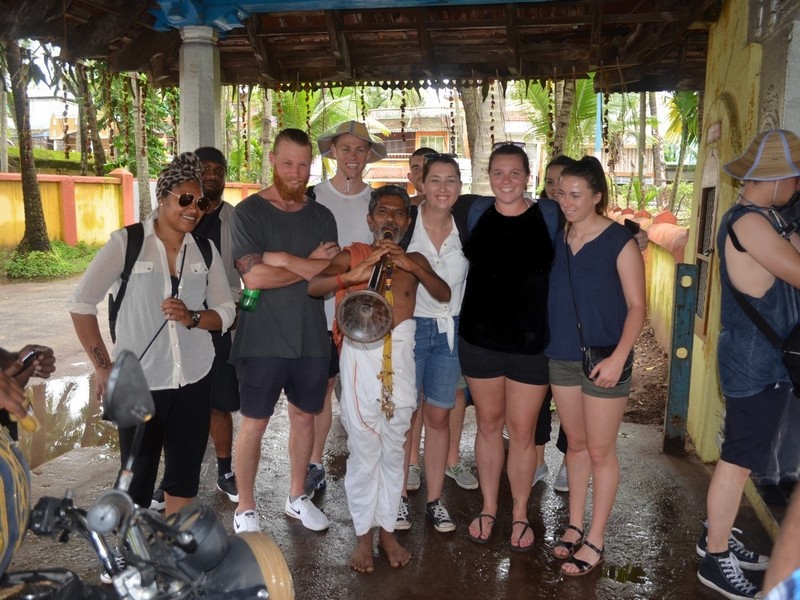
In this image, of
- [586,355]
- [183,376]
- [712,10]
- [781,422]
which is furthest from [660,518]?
[712,10]

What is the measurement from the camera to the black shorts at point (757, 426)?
3.28m

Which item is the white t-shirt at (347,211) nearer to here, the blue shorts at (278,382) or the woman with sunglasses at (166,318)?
the blue shorts at (278,382)

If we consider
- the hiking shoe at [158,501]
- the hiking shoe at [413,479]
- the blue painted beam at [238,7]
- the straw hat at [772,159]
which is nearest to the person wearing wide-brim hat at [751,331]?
the straw hat at [772,159]

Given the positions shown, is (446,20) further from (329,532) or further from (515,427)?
(329,532)

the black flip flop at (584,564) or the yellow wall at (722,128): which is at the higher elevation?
the yellow wall at (722,128)

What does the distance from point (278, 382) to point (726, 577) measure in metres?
2.44

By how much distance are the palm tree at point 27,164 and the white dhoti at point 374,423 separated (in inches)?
484

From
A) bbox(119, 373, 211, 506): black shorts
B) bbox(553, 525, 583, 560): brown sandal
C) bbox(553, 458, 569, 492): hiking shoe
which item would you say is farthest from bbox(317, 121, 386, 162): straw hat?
bbox(553, 525, 583, 560): brown sandal

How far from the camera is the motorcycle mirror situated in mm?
1410

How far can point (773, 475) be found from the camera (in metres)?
3.60

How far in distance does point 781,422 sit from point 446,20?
4.13 metres

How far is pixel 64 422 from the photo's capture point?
6113mm

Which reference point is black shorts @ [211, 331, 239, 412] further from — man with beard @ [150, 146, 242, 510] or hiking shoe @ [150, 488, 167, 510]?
hiking shoe @ [150, 488, 167, 510]

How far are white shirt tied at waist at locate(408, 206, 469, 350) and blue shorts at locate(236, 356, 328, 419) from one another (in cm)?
66
